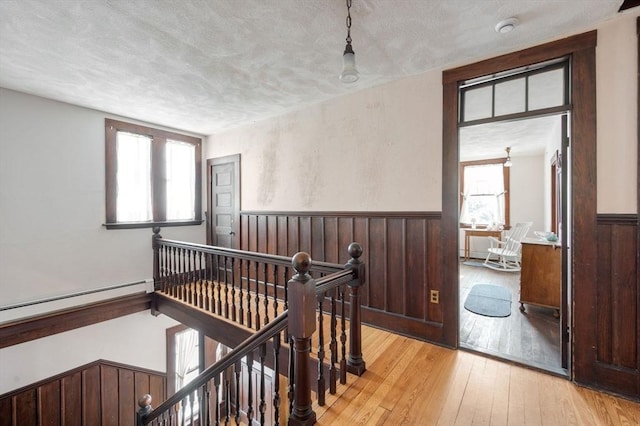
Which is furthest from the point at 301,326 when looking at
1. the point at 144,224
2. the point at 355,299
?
the point at 144,224

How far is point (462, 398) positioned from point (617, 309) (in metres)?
1.30

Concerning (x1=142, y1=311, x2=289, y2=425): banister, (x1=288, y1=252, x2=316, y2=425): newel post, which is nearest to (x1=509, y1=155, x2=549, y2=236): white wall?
(x1=288, y1=252, x2=316, y2=425): newel post

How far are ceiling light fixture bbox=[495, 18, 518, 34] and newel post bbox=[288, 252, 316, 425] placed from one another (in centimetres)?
213

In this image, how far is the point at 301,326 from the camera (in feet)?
5.00

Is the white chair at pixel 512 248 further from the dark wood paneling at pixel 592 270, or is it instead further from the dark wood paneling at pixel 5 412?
the dark wood paneling at pixel 5 412

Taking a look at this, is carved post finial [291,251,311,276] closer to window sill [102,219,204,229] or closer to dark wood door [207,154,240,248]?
dark wood door [207,154,240,248]

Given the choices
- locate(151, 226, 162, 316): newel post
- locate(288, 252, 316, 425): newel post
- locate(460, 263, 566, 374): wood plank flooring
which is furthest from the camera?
locate(151, 226, 162, 316): newel post

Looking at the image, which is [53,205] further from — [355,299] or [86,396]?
[355,299]

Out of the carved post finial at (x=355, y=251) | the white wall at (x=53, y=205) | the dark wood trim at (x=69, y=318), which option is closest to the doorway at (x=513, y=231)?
the carved post finial at (x=355, y=251)

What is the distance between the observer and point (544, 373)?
2.20 m

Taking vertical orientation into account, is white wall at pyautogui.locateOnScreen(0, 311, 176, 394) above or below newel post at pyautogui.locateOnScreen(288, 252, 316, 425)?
below

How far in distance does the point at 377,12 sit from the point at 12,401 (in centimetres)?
534

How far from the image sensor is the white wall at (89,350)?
320 centimetres

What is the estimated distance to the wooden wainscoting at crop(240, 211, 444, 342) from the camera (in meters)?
2.75
